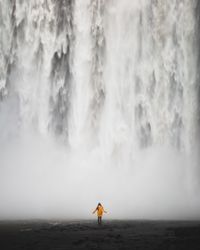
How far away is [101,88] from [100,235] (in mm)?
20074

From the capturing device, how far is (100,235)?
72.9ft

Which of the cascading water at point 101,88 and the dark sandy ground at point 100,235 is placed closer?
the dark sandy ground at point 100,235

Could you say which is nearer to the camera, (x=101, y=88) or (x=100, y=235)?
(x=100, y=235)

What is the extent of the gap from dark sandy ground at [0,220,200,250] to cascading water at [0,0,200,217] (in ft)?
36.6

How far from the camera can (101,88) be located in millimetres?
40125

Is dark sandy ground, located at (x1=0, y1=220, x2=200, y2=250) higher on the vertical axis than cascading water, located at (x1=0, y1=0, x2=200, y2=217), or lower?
lower

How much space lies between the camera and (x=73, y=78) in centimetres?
4019

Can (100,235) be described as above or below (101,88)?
below

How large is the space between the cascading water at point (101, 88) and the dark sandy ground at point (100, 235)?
1117 cm

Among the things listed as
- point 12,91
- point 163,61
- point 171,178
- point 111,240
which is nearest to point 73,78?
point 12,91

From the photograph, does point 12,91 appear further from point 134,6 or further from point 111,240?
point 111,240

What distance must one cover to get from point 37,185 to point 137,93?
12462mm

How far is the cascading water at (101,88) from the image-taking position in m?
38.2

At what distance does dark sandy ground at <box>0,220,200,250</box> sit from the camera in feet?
65.0
